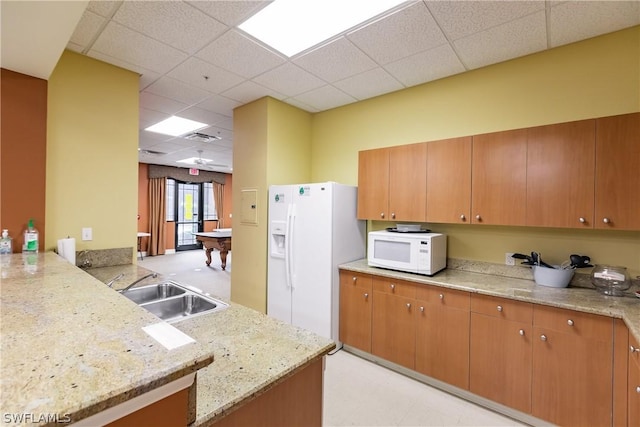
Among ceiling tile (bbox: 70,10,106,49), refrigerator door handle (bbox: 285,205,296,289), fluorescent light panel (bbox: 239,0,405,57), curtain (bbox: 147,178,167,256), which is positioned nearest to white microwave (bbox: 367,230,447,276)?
refrigerator door handle (bbox: 285,205,296,289)

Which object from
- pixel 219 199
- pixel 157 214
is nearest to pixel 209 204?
pixel 219 199

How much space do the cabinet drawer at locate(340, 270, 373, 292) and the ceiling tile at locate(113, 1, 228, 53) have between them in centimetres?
234

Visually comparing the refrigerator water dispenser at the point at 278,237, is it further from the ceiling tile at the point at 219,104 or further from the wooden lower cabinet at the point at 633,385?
the wooden lower cabinet at the point at 633,385

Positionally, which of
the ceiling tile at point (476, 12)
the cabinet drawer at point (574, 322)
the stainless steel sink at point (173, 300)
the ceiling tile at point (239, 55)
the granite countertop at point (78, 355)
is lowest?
the cabinet drawer at point (574, 322)

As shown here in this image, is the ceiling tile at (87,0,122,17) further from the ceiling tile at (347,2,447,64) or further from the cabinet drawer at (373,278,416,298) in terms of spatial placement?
the cabinet drawer at (373,278,416,298)

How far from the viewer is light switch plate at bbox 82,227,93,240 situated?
252 centimetres

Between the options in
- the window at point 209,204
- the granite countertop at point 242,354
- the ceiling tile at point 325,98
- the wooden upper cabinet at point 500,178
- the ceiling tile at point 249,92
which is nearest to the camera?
the granite countertop at point 242,354

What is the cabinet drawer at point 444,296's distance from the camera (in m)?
2.30

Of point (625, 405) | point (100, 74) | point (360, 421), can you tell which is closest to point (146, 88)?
point (100, 74)

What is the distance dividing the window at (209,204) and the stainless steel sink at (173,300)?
7.86 m

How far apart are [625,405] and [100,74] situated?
14.5 ft

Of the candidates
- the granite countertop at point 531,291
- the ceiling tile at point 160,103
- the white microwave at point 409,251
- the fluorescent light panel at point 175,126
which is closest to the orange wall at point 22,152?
the ceiling tile at point 160,103

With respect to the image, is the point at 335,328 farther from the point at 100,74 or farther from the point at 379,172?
the point at 100,74

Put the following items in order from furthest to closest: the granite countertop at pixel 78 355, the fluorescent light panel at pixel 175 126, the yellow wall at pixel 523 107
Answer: the fluorescent light panel at pixel 175 126
the yellow wall at pixel 523 107
the granite countertop at pixel 78 355
